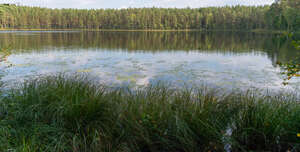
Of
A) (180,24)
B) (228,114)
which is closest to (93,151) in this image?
(228,114)

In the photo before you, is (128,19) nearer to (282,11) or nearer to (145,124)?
(282,11)

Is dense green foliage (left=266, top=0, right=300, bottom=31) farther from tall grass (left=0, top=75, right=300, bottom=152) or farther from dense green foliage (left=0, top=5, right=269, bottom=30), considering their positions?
tall grass (left=0, top=75, right=300, bottom=152)

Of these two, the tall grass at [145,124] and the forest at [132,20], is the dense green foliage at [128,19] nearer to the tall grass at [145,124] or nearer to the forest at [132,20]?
the forest at [132,20]

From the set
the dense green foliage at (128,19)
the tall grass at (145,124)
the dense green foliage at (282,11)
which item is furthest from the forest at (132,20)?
the tall grass at (145,124)

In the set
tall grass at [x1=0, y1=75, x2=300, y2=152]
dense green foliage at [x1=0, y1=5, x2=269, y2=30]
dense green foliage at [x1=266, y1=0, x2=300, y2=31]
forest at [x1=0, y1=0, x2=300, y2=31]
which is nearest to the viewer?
tall grass at [x1=0, y1=75, x2=300, y2=152]

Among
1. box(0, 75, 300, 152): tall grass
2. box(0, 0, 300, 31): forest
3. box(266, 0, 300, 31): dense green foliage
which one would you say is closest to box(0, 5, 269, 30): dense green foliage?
box(0, 0, 300, 31): forest

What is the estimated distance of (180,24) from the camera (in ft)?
398

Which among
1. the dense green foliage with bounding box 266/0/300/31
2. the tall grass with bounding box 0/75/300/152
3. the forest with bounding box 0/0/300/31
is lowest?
the tall grass with bounding box 0/75/300/152

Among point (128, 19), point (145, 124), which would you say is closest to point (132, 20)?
point (128, 19)

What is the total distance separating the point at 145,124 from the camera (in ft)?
13.9

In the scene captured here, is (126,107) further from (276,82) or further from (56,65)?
(56,65)

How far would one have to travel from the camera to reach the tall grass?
3891mm

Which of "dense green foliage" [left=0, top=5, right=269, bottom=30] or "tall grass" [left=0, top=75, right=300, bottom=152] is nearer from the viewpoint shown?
"tall grass" [left=0, top=75, right=300, bottom=152]

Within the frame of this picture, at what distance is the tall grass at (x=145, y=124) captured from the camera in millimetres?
3891
